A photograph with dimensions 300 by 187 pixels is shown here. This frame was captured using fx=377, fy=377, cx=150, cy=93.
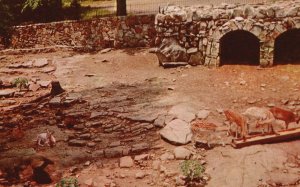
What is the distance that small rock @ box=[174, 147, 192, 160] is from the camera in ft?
29.5

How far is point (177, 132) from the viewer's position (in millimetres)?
9836

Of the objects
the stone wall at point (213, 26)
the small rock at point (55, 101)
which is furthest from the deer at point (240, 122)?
the small rock at point (55, 101)

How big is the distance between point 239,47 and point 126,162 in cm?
822

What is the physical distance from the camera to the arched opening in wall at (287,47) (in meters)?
14.1

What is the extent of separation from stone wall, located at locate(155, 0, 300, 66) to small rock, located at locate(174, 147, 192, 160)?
5866 mm

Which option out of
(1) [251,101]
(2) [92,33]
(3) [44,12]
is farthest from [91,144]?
(3) [44,12]

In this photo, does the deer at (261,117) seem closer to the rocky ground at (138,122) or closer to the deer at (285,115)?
the deer at (285,115)

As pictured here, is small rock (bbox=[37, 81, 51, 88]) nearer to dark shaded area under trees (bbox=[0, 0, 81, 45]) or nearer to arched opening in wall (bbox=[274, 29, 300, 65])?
dark shaded area under trees (bbox=[0, 0, 81, 45])

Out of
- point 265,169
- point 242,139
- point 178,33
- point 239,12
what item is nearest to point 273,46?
point 239,12

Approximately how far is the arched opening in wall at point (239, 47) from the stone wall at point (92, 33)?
3805 mm

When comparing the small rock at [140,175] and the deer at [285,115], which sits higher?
the deer at [285,115]

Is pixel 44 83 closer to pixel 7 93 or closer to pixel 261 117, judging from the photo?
pixel 7 93

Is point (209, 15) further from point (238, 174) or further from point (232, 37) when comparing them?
point (238, 174)

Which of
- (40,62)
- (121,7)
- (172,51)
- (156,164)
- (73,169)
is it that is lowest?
(73,169)
